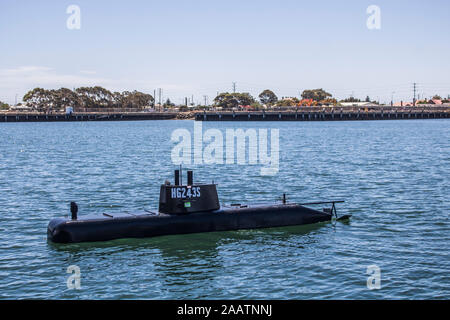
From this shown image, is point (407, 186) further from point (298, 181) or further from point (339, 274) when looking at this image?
point (339, 274)

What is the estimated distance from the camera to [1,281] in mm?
19828

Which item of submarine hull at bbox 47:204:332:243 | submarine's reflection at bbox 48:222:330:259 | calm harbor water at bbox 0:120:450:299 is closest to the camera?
calm harbor water at bbox 0:120:450:299

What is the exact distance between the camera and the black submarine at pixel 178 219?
2445cm

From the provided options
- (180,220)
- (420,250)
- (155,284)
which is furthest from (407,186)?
(155,284)

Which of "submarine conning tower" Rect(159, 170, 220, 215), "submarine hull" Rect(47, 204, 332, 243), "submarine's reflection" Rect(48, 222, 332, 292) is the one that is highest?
"submarine conning tower" Rect(159, 170, 220, 215)

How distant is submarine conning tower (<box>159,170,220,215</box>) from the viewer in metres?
25.6

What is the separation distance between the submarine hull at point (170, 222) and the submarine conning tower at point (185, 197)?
0.31 meters

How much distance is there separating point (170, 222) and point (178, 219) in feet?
1.30

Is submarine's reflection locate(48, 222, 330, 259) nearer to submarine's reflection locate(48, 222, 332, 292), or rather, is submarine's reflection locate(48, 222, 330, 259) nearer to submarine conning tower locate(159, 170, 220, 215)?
submarine's reflection locate(48, 222, 332, 292)

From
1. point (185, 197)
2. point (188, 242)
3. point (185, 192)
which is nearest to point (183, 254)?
point (188, 242)

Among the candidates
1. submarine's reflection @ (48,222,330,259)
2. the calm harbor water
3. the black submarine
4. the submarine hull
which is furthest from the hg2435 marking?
the calm harbor water

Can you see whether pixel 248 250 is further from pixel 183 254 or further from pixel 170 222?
pixel 170 222

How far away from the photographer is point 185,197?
25828mm

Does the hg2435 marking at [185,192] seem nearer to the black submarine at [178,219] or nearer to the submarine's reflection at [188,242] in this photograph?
the black submarine at [178,219]
